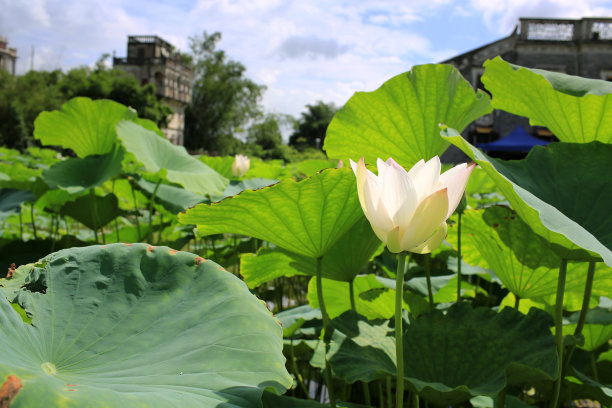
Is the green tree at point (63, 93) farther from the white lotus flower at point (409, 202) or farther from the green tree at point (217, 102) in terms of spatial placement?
the white lotus flower at point (409, 202)

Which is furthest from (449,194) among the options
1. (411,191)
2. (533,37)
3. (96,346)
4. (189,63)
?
(189,63)

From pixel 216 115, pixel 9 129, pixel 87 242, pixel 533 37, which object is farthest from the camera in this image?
pixel 216 115

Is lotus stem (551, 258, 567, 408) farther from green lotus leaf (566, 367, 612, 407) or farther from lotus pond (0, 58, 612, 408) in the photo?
green lotus leaf (566, 367, 612, 407)

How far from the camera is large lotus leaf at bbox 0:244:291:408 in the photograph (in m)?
0.41

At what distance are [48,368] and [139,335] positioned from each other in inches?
3.5

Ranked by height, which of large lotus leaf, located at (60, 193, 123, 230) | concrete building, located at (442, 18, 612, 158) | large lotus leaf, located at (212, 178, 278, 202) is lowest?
large lotus leaf, located at (60, 193, 123, 230)

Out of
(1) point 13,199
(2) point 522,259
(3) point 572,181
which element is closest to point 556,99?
(3) point 572,181

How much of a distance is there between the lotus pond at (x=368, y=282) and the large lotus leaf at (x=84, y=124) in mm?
958

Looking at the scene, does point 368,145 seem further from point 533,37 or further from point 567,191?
point 533,37

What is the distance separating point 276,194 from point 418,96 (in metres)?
0.35

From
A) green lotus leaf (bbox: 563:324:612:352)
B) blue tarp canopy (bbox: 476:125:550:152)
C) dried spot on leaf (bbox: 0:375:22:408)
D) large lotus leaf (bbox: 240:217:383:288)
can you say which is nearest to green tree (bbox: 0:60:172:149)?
blue tarp canopy (bbox: 476:125:550:152)

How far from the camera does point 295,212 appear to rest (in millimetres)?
663

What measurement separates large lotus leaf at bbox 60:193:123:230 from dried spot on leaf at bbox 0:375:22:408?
1.45m

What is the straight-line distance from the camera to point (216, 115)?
1176 inches
